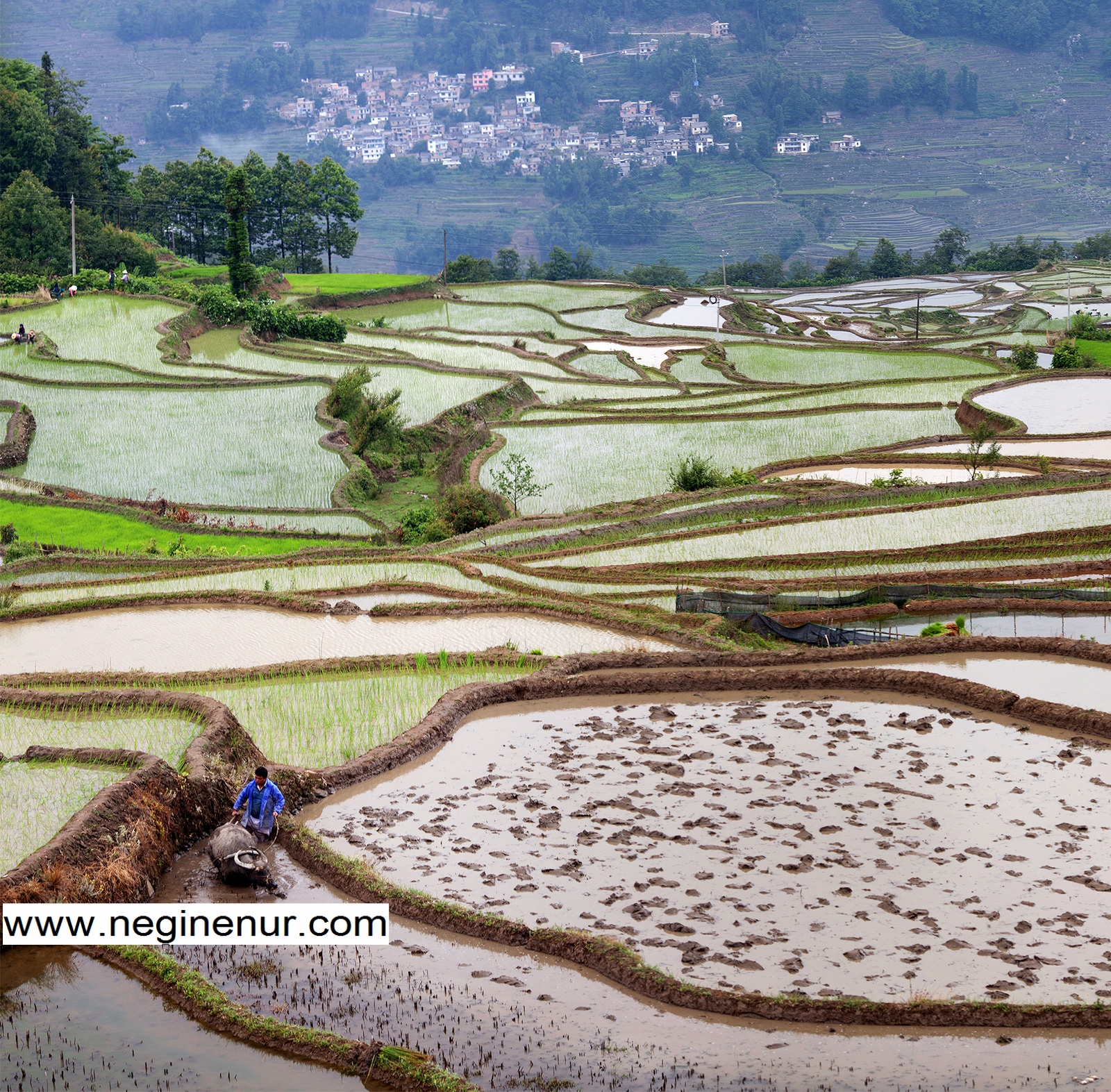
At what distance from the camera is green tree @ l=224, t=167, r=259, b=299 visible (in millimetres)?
39938

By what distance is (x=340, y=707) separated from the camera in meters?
11.5

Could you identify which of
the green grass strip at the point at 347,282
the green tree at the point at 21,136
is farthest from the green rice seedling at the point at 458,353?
the green tree at the point at 21,136

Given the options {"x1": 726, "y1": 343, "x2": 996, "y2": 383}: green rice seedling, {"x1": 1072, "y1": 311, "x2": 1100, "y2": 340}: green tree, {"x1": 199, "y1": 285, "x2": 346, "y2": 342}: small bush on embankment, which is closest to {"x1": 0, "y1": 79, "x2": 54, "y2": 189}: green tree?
{"x1": 199, "y1": 285, "x2": 346, "y2": 342}: small bush on embankment

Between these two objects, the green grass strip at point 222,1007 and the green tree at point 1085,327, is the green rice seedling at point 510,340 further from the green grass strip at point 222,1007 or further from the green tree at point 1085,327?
the green grass strip at point 222,1007

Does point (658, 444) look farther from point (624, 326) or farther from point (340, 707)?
point (624, 326)

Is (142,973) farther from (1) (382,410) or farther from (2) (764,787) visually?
(1) (382,410)

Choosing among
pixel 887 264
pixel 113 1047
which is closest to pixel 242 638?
pixel 113 1047

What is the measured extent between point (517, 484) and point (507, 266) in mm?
54497

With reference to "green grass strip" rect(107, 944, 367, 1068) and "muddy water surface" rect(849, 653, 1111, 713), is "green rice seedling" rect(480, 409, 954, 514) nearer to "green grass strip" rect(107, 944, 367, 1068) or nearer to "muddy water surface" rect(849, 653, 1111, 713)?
"muddy water surface" rect(849, 653, 1111, 713)

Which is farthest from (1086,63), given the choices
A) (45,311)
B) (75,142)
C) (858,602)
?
(858,602)

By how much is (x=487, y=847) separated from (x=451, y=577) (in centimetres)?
780

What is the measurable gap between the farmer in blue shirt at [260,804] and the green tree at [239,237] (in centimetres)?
3394

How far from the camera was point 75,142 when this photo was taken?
183ft

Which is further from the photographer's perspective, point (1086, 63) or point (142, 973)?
point (1086, 63)
